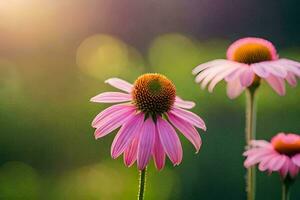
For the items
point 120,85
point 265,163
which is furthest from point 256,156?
point 120,85

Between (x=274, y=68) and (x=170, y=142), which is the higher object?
(x=274, y=68)

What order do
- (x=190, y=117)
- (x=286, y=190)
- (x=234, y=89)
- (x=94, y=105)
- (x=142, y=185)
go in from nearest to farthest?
(x=142, y=185) < (x=190, y=117) < (x=286, y=190) < (x=234, y=89) < (x=94, y=105)

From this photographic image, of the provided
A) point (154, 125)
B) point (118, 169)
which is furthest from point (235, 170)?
point (154, 125)

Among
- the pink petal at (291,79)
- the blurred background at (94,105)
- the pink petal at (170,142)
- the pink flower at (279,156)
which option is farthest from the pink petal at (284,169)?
the blurred background at (94,105)

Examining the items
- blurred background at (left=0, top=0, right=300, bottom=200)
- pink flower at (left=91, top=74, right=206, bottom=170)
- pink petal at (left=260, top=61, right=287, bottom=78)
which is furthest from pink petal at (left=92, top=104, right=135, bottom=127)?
blurred background at (left=0, top=0, right=300, bottom=200)

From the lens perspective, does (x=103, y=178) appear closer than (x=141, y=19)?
Yes

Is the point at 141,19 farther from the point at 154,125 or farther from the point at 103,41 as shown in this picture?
the point at 154,125

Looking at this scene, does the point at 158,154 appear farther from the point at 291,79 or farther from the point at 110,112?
the point at 291,79
